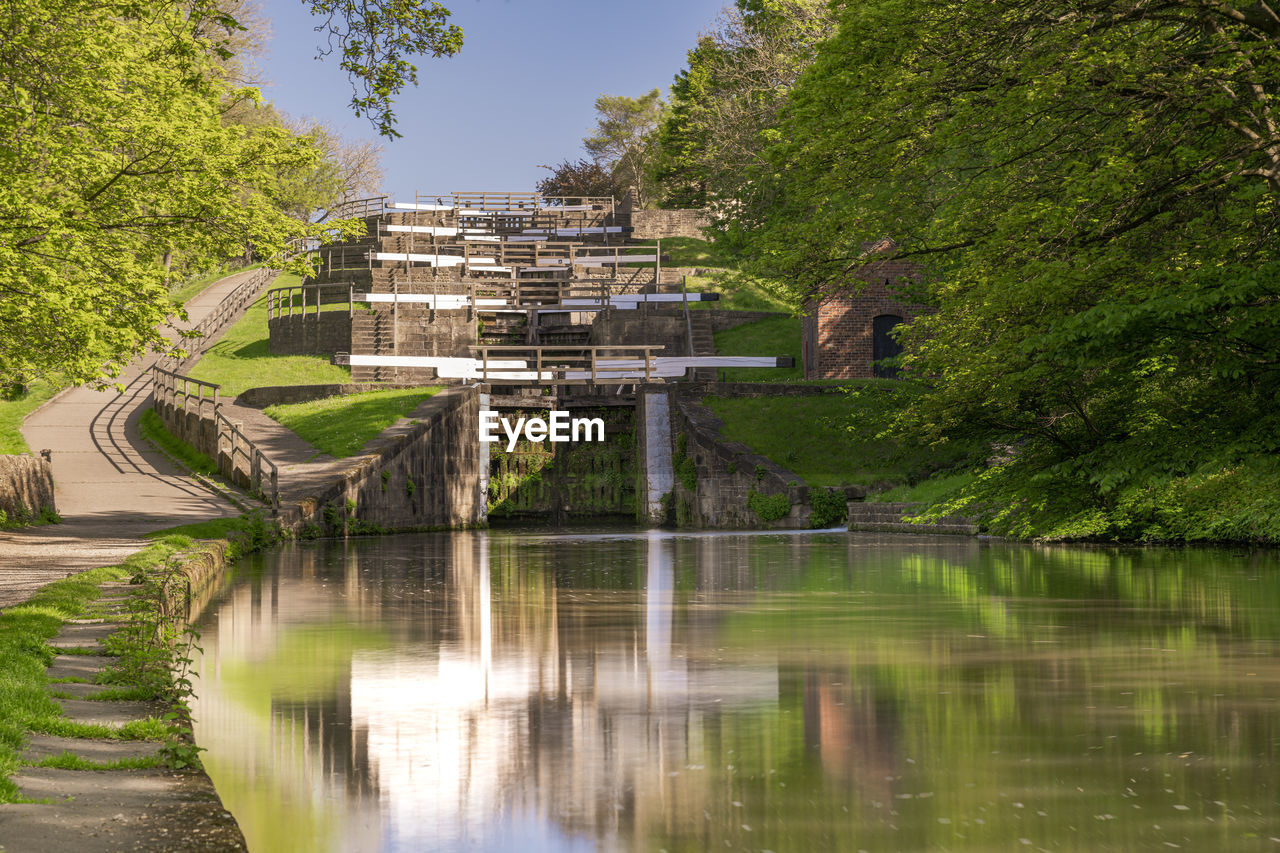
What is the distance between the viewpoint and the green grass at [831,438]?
29.6 metres

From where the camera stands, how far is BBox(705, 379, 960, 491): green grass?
29641 mm

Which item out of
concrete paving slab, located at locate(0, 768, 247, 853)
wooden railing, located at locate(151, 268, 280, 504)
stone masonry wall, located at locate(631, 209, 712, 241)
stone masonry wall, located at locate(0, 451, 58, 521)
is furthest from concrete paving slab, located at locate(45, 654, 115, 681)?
stone masonry wall, located at locate(631, 209, 712, 241)

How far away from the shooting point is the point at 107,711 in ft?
23.5

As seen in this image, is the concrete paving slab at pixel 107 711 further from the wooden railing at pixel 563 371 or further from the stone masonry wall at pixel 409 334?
the stone masonry wall at pixel 409 334

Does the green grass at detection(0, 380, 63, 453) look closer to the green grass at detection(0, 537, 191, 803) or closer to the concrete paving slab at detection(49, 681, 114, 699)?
the green grass at detection(0, 537, 191, 803)

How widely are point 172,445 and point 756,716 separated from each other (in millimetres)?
28725

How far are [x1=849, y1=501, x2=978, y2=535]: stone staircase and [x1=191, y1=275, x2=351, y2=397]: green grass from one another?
2220cm

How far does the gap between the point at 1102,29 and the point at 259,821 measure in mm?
13931

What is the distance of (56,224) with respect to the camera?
51.8ft

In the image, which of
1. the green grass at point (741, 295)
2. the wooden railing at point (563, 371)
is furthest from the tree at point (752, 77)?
the green grass at point (741, 295)

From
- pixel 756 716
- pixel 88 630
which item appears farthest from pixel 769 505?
pixel 756 716

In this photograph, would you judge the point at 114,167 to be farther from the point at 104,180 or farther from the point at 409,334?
the point at 409,334

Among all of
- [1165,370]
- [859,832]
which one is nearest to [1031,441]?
[1165,370]

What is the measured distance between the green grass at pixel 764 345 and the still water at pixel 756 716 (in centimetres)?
2850
